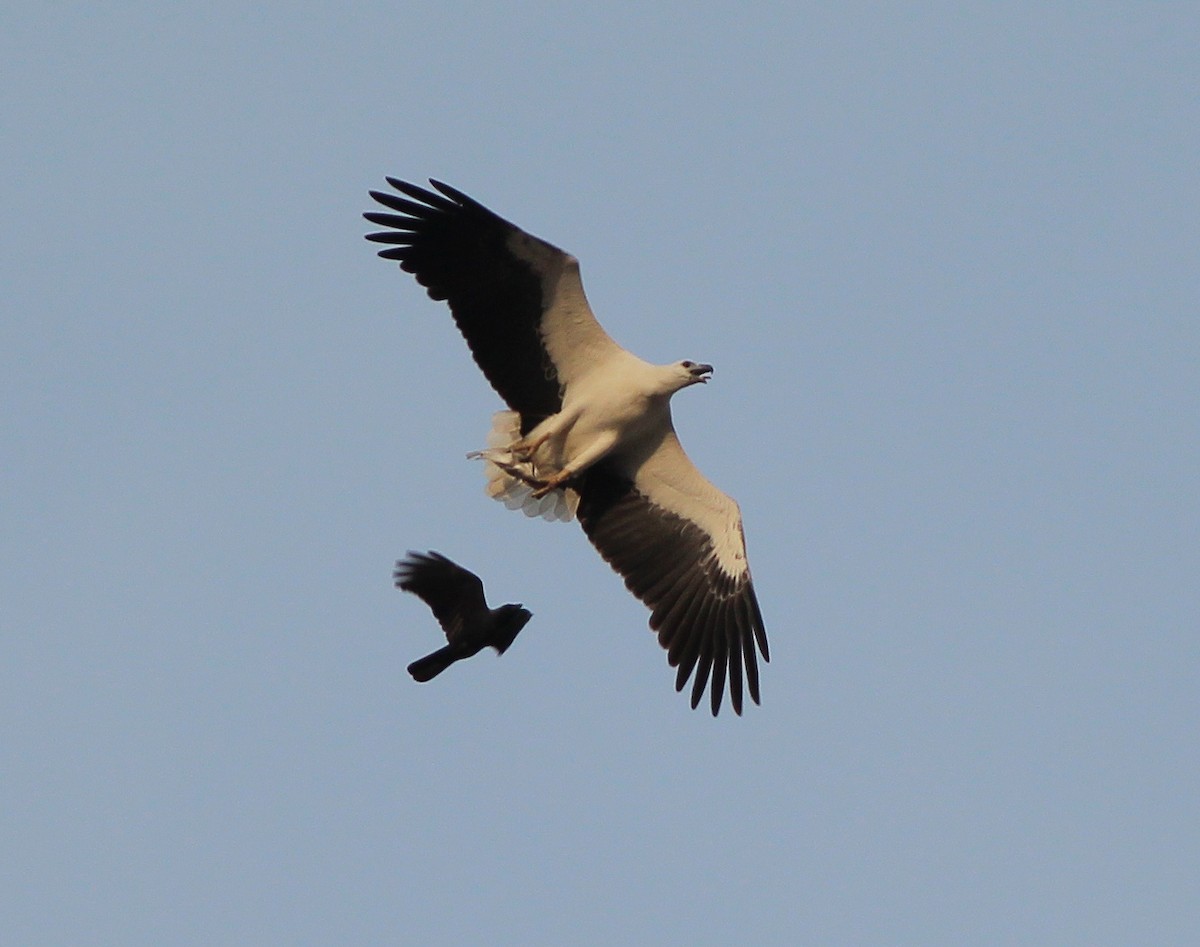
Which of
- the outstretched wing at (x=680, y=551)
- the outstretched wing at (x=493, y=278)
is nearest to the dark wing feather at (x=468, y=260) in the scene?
the outstretched wing at (x=493, y=278)

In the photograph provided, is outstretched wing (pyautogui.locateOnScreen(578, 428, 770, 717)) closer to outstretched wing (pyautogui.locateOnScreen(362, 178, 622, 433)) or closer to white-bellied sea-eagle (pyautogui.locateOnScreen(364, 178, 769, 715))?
white-bellied sea-eagle (pyautogui.locateOnScreen(364, 178, 769, 715))

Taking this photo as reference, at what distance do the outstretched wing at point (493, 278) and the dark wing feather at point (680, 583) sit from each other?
4.20ft

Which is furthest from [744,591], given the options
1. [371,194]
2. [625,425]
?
[371,194]

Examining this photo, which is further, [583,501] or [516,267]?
[583,501]

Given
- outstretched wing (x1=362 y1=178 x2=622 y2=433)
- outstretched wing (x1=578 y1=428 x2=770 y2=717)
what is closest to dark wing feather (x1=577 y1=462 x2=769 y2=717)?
outstretched wing (x1=578 y1=428 x2=770 y2=717)

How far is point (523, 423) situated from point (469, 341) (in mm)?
847

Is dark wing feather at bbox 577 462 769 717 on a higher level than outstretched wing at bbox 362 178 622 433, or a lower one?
lower

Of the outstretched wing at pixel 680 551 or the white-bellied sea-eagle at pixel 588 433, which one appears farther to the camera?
the outstretched wing at pixel 680 551

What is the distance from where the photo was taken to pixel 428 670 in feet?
43.9

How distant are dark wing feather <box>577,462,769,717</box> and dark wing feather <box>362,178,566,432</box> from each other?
163 cm

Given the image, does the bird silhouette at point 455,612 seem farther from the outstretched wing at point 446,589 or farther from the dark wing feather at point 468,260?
the dark wing feather at point 468,260

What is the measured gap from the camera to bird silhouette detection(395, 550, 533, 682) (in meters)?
13.4

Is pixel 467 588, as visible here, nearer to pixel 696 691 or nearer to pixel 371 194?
pixel 696 691

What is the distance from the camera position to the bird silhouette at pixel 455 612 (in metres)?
13.4
